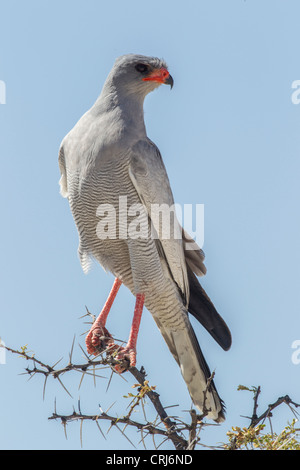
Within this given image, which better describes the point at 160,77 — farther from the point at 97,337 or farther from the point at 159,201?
the point at 97,337

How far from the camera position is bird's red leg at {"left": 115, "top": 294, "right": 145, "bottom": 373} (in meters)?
5.24

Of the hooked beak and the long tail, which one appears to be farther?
the hooked beak

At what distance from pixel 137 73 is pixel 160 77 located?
0.20 meters

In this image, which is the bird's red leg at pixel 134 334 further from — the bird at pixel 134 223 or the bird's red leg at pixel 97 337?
the bird's red leg at pixel 97 337

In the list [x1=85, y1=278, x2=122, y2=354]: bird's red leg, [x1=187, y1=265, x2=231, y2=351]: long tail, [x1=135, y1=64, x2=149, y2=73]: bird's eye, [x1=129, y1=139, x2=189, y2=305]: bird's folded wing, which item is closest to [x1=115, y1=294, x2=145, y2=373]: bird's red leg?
[x1=85, y1=278, x2=122, y2=354]: bird's red leg

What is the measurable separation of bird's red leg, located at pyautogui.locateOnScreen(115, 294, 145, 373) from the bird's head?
177cm

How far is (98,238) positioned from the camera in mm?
5676

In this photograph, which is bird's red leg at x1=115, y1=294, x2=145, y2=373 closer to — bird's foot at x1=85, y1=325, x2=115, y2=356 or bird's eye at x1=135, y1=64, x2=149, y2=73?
bird's foot at x1=85, y1=325, x2=115, y2=356

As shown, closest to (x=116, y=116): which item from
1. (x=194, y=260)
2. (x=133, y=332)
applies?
(x=194, y=260)

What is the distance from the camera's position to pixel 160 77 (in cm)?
600
